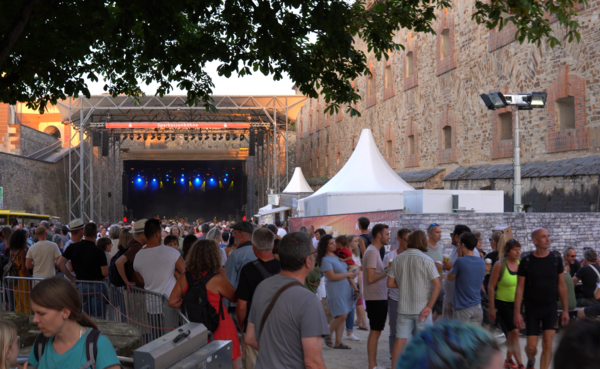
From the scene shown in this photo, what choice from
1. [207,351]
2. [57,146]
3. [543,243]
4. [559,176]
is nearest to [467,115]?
[559,176]

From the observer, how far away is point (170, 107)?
2703cm

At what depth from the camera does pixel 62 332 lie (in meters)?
2.81

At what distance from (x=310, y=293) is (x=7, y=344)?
66.6 inches

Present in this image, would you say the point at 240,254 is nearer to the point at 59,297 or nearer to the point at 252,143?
the point at 59,297

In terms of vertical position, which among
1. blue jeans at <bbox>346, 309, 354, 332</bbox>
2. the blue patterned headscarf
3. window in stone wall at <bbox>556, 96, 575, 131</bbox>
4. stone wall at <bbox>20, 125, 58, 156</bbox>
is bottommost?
blue jeans at <bbox>346, 309, 354, 332</bbox>

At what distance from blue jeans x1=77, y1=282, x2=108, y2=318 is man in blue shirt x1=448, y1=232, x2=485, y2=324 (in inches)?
171

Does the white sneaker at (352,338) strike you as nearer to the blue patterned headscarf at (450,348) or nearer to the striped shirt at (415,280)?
the striped shirt at (415,280)

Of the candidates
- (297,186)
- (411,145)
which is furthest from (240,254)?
(297,186)

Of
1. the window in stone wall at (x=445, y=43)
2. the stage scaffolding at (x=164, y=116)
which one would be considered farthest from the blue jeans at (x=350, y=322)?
the stage scaffolding at (x=164, y=116)

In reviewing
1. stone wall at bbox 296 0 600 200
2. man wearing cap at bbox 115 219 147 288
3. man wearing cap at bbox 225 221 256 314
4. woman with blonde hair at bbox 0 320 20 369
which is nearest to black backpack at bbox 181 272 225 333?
man wearing cap at bbox 225 221 256 314

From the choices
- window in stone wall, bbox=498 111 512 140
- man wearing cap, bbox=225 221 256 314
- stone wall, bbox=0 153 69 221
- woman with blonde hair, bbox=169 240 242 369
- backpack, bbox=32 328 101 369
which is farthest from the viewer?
stone wall, bbox=0 153 69 221

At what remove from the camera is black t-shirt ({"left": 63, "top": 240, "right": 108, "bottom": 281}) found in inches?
291

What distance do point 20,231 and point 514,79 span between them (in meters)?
12.7

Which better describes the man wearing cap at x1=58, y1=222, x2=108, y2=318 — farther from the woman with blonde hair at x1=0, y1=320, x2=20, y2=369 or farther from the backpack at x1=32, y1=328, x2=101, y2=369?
the woman with blonde hair at x1=0, y1=320, x2=20, y2=369
